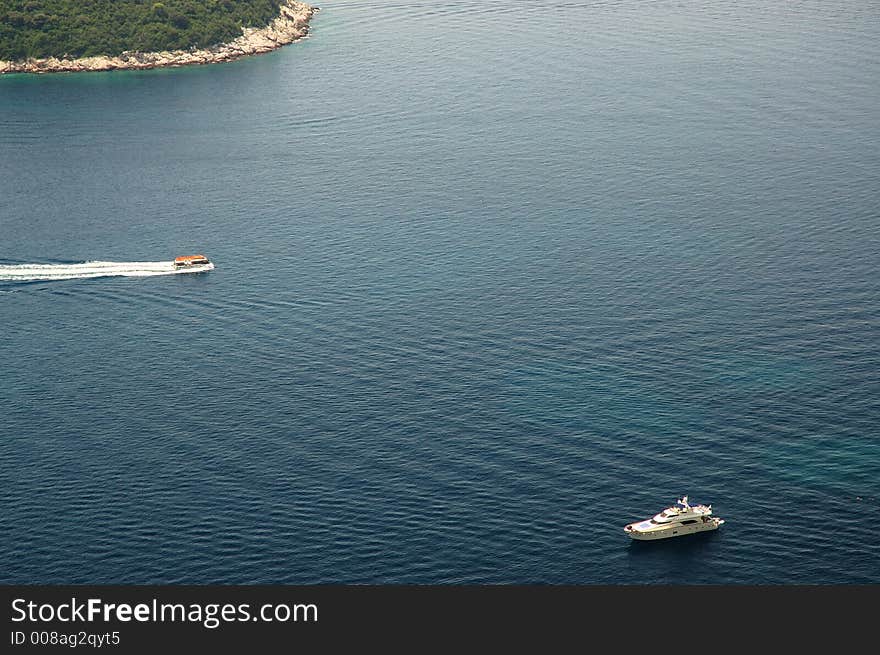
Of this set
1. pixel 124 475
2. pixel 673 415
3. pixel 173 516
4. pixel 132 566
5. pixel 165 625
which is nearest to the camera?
pixel 165 625

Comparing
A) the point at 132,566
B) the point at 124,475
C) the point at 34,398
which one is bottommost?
the point at 132,566

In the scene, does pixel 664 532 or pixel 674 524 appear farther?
pixel 674 524

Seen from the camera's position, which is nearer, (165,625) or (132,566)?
(165,625)

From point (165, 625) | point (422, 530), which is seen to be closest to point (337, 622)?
point (165, 625)

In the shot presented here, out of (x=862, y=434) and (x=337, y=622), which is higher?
(x=862, y=434)

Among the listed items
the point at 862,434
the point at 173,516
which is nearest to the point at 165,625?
the point at 173,516

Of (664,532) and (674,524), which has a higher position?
(674,524)

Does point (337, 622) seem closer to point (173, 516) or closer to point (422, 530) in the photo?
point (422, 530)

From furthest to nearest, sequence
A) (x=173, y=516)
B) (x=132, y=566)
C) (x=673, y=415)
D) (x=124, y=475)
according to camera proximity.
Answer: (x=673, y=415) < (x=124, y=475) < (x=173, y=516) < (x=132, y=566)
